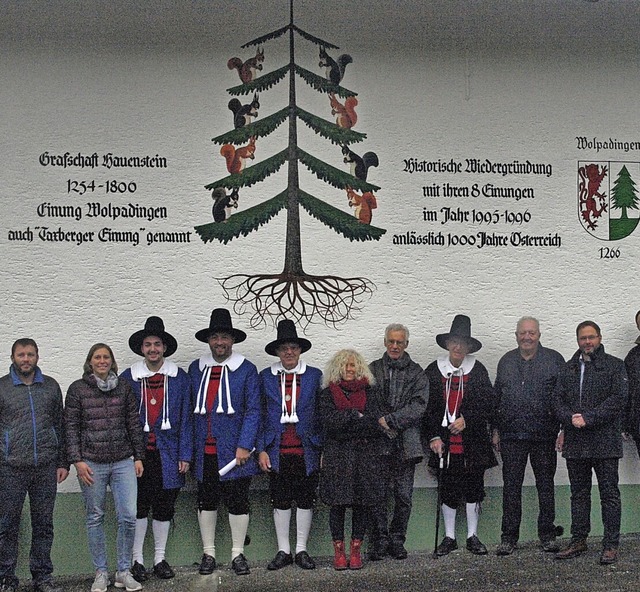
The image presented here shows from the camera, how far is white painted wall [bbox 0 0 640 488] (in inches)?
324

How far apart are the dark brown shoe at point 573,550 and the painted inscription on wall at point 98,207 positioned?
3.91 m

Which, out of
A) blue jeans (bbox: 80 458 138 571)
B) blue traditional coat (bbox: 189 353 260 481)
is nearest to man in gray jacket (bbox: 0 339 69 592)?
blue jeans (bbox: 80 458 138 571)

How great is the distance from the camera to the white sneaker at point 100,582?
7383 mm

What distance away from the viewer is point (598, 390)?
301 inches

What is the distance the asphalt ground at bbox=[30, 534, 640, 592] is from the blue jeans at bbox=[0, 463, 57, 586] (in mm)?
274

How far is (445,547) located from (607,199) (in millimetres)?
3325

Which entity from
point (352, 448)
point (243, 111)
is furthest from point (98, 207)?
point (352, 448)

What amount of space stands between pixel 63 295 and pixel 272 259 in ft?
5.67

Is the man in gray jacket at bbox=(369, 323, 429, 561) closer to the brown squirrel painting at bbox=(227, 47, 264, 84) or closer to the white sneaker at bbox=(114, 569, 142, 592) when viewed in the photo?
the white sneaker at bbox=(114, 569, 142, 592)

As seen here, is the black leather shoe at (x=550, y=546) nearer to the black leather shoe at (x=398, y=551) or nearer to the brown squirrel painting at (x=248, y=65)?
the black leather shoe at (x=398, y=551)

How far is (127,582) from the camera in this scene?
7418 mm

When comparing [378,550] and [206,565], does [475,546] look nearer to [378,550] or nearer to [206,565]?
[378,550]

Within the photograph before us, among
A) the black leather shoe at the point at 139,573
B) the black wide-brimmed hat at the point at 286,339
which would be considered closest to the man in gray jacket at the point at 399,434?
the black wide-brimmed hat at the point at 286,339

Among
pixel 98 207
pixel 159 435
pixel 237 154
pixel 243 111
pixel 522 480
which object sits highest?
pixel 243 111
